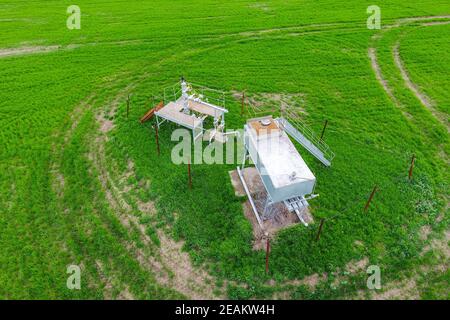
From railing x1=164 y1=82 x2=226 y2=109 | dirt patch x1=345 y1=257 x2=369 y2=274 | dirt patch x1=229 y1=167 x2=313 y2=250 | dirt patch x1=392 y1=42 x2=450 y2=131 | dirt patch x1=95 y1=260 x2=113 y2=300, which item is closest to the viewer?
dirt patch x1=95 y1=260 x2=113 y2=300

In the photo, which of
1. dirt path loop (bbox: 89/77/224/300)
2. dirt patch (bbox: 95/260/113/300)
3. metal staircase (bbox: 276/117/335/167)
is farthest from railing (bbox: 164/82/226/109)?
dirt patch (bbox: 95/260/113/300)

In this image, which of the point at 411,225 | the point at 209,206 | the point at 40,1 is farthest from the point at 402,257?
the point at 40,1

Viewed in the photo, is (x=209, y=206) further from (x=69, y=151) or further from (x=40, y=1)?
(x=40, y=1)

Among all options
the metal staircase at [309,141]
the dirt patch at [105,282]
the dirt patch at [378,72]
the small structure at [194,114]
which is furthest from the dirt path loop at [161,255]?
the dirt patch at [378,72]

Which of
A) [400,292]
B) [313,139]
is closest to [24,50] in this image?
[313,139]

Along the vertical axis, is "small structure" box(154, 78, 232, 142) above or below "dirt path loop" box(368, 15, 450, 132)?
below

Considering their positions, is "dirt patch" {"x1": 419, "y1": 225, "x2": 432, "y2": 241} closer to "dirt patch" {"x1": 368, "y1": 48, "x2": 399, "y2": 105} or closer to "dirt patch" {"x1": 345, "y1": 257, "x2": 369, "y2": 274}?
"dirt patch" {"x1": 345, "y1": 257, "x2": 369, "y2": 274}
